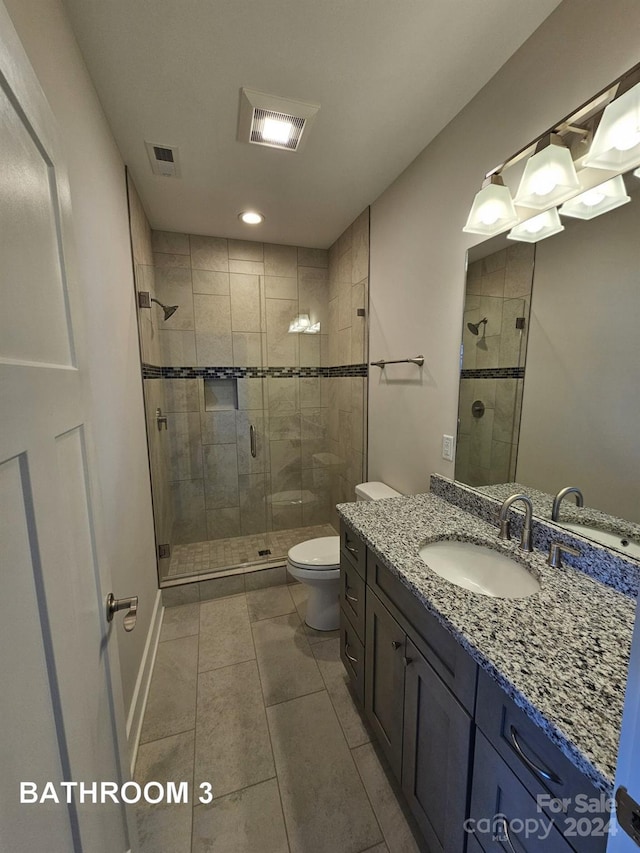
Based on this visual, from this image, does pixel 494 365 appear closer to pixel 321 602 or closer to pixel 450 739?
pixel 450 739

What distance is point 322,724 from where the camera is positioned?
4.93 feet

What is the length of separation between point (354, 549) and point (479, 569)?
50cm

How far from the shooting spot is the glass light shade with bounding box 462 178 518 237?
1.28m

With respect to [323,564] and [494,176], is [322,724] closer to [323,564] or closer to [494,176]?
[323,564]

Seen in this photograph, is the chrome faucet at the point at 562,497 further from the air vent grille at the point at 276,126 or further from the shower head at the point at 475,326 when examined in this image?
the air vent grille at the point at 276,126

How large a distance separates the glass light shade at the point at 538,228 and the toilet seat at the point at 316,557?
1.77 meters

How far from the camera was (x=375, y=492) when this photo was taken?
2217mm

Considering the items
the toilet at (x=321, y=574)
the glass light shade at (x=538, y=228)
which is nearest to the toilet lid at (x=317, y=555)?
the toilet at (x=321, y=574)

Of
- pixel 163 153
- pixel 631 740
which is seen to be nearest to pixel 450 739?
pixel 631 740

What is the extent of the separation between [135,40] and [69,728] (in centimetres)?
199

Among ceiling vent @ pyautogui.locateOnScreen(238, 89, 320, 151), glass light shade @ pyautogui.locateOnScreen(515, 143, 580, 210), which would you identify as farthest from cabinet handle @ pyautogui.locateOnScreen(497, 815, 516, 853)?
ceiling vent @ pyautogui.locateOnScreen(238, 89, 320, 151)

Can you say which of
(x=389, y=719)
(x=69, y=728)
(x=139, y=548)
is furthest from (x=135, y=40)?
(x=389, y=719)

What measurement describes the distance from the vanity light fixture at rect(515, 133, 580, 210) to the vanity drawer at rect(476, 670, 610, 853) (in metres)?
1.43

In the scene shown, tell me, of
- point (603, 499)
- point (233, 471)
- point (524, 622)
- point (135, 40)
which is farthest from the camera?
point (233, 471)
